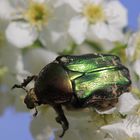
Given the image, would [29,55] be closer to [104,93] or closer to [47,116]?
[47,116]

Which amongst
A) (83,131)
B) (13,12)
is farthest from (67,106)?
(13,12)

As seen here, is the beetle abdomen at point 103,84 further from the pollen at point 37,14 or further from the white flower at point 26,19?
the pollen at point 37,14

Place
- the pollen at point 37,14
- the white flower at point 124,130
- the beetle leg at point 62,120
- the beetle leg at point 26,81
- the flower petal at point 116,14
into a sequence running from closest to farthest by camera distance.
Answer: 1. the white flower at point 124,130
2. the beetle leg at point 62,120
3. the beetle leg at point 26,81
4. the pollen at point 37,14
5. the flower petal at point 116,14

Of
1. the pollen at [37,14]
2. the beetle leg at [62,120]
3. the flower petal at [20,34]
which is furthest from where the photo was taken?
the pollen at [37,14]

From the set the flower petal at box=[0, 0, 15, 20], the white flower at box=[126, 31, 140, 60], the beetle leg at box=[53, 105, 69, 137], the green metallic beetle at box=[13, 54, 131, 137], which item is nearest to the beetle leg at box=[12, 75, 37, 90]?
the green metallic beetle at box=[13, 54, 131, 137]

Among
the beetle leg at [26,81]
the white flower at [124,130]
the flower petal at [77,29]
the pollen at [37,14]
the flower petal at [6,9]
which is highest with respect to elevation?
the flower petal at [6,9]

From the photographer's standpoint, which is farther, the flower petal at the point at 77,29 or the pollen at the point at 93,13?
the pollen at the point at 93,13

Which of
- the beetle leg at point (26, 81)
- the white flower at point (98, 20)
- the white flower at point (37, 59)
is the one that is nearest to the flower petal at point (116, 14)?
the white flower at point (98, 20)

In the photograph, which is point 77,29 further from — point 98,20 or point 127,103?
point 127,103
